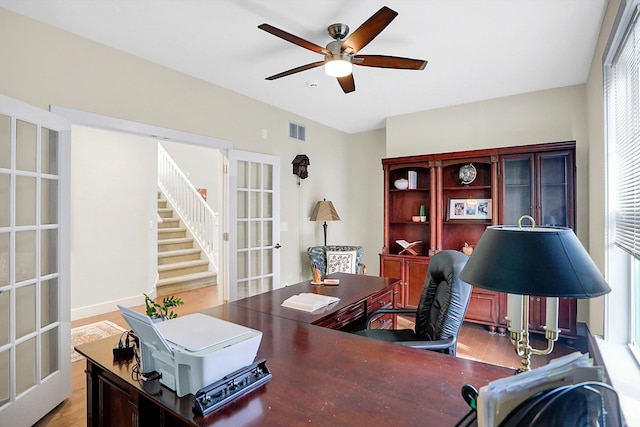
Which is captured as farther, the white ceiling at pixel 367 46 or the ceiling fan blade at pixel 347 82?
the ceiling fan blade at pixel 347 82

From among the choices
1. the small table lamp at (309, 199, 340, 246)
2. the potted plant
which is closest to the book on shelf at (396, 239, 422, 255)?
the small table lamp at (309, 199, 340, 246)

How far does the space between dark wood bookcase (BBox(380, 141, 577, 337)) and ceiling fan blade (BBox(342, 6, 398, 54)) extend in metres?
2.30

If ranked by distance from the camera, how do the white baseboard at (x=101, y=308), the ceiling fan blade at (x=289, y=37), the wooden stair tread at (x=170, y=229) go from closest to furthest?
the ceiling fan blade at (x=289, y=37)
the white baseboard at (x=101, y=308)
the wooden stair tread at (x=170, y=229)

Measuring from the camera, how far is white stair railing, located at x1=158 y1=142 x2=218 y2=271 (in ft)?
21.4

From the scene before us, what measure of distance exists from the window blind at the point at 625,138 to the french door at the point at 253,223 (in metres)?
3.28

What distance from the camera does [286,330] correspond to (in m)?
1.67

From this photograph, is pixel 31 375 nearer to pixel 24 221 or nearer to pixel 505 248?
pixel 24 221

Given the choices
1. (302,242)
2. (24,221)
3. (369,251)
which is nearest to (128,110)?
(24,221)

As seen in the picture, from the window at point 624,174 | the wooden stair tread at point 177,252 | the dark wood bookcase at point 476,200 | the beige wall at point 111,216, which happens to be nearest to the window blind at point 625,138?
the window at point 624,174

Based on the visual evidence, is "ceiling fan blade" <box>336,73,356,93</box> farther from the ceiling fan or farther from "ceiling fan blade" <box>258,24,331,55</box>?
"ceiling fan blade" <box>258,24,331,55</box>

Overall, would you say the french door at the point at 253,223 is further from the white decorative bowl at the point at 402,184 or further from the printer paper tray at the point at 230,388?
the printer paper tray at the point at 230,388

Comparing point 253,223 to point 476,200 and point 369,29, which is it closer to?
point 369,29

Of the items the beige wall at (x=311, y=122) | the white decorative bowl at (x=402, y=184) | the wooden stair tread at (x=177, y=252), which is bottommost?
the wooden stair tread at (x=177, y=252)

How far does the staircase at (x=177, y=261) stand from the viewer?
5570mm
